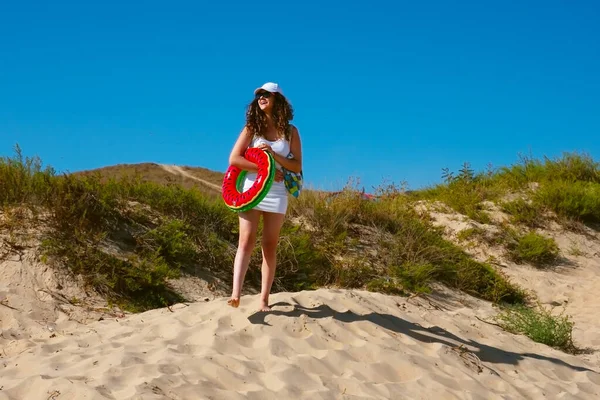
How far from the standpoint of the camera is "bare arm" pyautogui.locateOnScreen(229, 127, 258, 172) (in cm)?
534

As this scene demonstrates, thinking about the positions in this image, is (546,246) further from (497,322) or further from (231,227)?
(231,227)

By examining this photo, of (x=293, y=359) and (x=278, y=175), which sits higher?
(x=278, y=175)

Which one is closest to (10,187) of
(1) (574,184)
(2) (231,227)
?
(2) (231,227)

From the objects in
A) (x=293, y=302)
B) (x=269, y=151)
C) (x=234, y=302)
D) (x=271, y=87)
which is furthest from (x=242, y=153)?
(x=293, y=302)

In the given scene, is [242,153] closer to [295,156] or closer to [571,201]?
[295,156]

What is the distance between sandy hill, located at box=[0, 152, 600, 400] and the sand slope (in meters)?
0.02

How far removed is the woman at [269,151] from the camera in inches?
211

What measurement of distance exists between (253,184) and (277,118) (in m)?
0.65

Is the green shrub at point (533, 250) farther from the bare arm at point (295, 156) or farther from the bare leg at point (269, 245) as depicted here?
the bare arm at point (295, 156)

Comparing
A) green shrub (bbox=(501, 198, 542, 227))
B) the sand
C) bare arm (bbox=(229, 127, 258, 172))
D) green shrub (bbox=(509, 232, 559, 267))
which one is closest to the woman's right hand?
bare arm (bbox=(229, 127, 258, 172))

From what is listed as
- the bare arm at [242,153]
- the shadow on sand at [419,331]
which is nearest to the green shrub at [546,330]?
the shadow on sand at [419,331]

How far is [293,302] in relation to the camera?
6.21 meters

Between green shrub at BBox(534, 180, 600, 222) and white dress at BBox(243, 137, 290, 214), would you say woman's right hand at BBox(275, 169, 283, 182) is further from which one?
green shrub at BBox(534, 180, 600, 222)

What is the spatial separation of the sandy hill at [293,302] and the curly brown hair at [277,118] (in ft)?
5.46
